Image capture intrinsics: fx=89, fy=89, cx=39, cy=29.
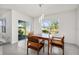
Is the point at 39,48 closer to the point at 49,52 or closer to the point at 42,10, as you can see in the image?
the point at 49,52

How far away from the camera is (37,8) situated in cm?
185

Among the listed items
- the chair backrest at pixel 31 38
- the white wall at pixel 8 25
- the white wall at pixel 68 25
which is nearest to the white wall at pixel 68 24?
the white wall at pixel 68 25

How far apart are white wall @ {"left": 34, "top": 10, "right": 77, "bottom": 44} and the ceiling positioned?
0.33ft

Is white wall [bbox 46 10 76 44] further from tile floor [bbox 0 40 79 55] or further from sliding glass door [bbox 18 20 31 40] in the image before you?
sliding glass door [bbox 18 20 31 40]

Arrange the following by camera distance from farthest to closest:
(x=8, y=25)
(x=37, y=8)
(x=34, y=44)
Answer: (x=34, y=44)
(x=8, y=25)
(x=37, y=8)

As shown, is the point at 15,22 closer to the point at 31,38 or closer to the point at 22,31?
Answer: the point at 22,31

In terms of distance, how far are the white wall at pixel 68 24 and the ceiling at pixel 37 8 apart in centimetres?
10

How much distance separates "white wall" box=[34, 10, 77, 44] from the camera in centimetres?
189

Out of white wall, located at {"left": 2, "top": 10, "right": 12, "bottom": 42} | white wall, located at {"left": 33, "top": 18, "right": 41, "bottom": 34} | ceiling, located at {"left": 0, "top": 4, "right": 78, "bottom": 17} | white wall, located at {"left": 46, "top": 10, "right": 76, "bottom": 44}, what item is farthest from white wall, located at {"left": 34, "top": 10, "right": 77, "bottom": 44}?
white wall, located at {"left": 2, "top": 10, "right": 12, "bottom": 42}

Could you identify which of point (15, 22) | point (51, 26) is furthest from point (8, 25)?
point (51, 26)

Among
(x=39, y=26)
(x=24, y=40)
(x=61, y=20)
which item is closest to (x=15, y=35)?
(x=24, y=40)

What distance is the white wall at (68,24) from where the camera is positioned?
189 centimetres

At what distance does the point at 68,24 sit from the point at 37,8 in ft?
2.49

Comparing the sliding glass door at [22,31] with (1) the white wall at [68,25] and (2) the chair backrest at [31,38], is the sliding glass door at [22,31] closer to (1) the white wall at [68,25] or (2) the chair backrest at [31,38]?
(2) the chair backrest at [31,38]
